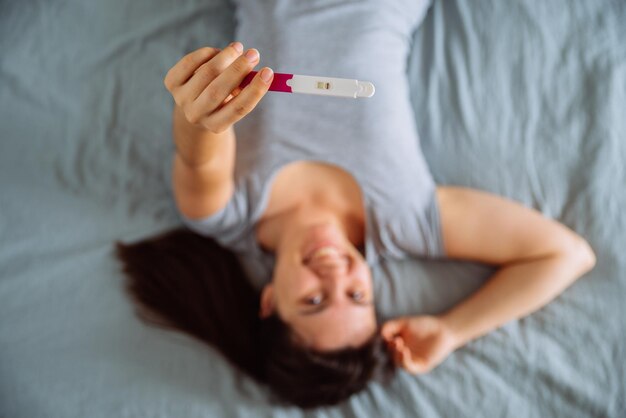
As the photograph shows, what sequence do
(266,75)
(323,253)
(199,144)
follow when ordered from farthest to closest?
(323,253) < (199,144) < (266,75)

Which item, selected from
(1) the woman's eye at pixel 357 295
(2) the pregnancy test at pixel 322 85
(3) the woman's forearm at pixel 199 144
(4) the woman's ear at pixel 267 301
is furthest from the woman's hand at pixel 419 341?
(2) the pregnancy test at pixel 322 85

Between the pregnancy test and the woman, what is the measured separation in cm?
34

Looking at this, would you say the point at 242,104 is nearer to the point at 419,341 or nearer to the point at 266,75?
the point at 266,75

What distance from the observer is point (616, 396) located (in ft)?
3.09

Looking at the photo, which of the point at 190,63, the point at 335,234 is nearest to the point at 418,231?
the point at 335,234

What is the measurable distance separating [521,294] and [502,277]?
5cm

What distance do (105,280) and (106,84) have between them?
17.6 inches

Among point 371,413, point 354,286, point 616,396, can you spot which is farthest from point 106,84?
point 616,396

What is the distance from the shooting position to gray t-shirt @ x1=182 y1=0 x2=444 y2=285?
3.25 ft

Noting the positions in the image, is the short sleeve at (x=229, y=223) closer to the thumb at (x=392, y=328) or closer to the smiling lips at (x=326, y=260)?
the smiling lips at (x=326, y=260)

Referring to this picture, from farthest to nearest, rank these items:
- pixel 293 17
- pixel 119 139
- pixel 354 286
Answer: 1. pixel 119 139
2. pixel 293 17
3. pixel 354 286

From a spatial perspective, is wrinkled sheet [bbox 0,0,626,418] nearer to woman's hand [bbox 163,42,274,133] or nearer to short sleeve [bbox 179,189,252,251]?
short sleeve [bbox 179,189,252,251]

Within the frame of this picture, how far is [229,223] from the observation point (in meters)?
1.01

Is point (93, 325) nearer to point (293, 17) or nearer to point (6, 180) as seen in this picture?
point (6, 180)
